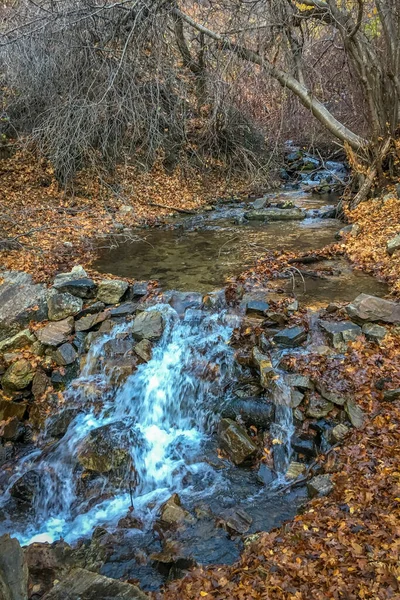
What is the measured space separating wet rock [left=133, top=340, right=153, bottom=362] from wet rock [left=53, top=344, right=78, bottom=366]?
790mm

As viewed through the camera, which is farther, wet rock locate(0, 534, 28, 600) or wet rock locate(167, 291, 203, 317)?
wet rock locate(167, 291, 203, 317)

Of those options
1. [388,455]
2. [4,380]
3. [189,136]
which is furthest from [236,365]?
[189,136]

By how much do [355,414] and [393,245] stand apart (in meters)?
3.74

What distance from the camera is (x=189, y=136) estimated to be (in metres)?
13.9

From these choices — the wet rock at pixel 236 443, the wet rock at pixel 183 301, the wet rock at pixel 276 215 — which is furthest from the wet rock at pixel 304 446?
the wet rock at pixel 276 215

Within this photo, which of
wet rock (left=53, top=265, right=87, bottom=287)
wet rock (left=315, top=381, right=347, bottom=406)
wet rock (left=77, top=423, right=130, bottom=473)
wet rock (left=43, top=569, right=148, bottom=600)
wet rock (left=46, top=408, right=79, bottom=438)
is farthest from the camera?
wet rock (left=53, top=265, right=87, bottom=287)

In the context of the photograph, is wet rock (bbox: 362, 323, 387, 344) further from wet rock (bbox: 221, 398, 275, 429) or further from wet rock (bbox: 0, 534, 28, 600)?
wet rock (bbox: 0, 534, 28, 600)

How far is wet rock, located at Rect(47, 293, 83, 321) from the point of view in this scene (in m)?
6.07

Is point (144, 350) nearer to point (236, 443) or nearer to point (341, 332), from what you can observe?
point (236, 443)

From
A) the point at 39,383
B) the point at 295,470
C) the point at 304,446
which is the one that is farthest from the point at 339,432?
the point at 39,383

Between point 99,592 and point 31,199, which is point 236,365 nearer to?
point 99,592

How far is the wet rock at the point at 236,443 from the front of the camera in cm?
436

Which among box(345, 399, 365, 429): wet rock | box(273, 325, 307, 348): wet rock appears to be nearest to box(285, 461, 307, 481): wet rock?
box(345, 399, 365, 429): wet rock

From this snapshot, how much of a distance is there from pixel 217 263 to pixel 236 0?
5731mm
